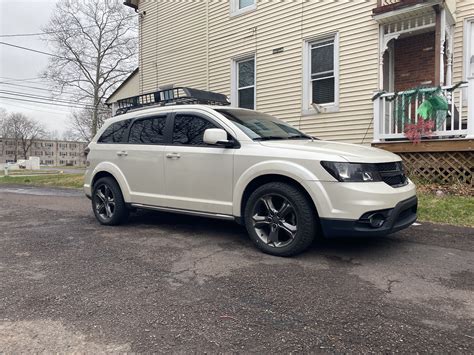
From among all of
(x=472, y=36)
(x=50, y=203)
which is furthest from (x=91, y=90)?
(x=472, y=36)

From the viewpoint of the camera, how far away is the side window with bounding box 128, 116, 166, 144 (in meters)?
5.45

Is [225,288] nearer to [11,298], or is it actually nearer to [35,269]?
[11,298]

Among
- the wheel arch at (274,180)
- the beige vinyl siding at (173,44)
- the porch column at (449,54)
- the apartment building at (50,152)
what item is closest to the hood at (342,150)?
the wheel arch at (274,180)

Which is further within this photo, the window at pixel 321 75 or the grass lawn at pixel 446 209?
the window at pixel 321 75

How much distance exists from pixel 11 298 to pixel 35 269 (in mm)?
782

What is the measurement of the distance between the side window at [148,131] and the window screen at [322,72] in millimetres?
6247

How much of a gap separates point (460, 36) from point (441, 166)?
11.0 feet

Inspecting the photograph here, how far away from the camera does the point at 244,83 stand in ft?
40.6

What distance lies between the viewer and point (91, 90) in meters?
32.8

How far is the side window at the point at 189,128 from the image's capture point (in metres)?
4.98

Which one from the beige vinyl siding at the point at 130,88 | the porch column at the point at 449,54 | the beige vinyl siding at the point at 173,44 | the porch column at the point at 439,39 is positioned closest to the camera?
the porch column at the point at 439,39

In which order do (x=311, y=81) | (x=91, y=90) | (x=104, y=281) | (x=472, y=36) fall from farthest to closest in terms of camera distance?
(x=91, y=90), (x=311, y=81), (x=472, y=36), (x=104, y=281)

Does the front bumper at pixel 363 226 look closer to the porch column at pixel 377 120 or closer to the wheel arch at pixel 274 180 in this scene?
the wheel arch at pixel 274 180

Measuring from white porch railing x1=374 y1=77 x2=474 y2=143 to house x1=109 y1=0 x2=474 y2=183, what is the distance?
2cm
